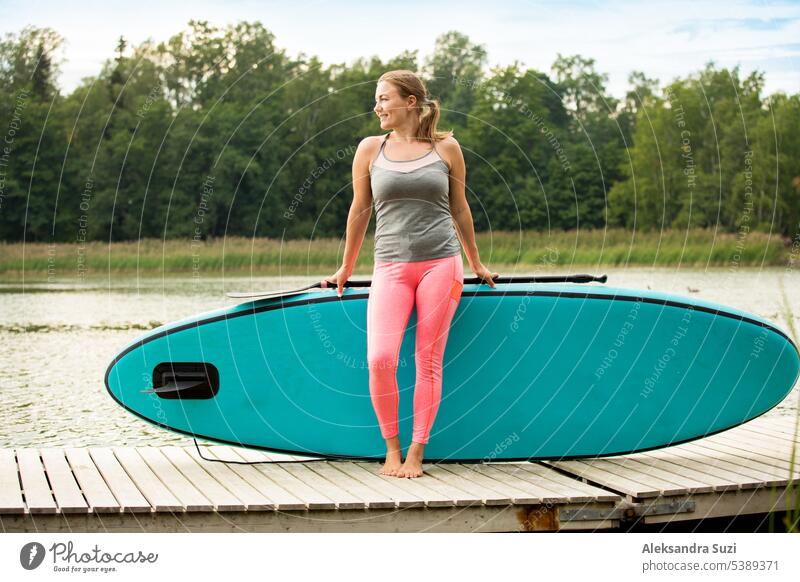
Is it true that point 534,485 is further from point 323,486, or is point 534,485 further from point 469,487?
point 323,486

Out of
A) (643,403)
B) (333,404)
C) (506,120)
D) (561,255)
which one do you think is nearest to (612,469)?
(643,403)

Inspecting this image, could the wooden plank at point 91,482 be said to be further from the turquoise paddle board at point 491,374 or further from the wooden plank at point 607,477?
the wooden plank at point 607,477

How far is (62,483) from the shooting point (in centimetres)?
347

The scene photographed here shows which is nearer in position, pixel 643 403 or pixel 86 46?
pixel 643 403

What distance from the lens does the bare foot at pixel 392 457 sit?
3.62 metres

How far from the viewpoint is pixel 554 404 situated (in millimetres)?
3848

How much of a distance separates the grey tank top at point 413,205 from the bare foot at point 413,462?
652 mm

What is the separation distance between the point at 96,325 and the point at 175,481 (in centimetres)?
796

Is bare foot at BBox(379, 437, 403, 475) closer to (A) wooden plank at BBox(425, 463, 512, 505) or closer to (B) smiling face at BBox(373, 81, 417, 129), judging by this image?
(A) wooden plank at BBox(425, 463, 512, 505)

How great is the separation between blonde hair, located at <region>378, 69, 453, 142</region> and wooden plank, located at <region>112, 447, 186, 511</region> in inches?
55.7

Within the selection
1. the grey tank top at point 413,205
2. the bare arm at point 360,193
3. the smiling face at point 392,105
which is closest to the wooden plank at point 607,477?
the grey tank top at point 413,205

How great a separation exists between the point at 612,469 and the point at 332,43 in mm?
1907

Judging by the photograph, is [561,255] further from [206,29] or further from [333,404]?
[333,404]

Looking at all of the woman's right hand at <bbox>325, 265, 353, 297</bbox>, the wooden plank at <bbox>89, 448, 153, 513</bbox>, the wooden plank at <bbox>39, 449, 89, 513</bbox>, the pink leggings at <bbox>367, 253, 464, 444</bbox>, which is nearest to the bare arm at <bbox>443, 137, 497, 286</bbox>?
the pink leggings at <bbox>367, 253, 464, 444</bbox>
